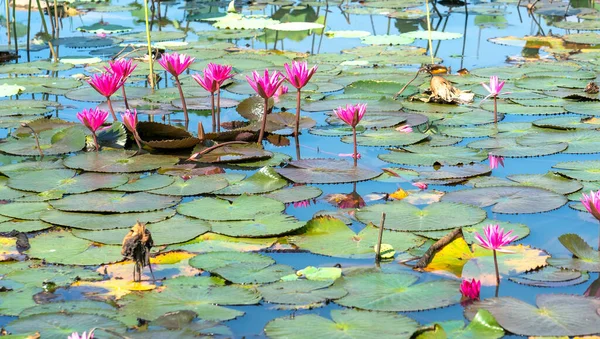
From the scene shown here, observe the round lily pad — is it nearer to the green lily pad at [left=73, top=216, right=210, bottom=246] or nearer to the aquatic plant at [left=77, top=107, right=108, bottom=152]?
the green lily pad at [left=73, top=216, right=210, bottom=246]

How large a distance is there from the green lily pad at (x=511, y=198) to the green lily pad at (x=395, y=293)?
0.76 meters

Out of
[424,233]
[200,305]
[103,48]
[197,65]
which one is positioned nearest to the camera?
[200,305]

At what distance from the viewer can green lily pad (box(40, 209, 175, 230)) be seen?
3094mm

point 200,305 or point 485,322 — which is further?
point 200,305

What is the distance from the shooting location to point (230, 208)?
128 inches

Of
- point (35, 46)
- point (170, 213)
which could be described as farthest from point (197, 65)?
point (170, 213)

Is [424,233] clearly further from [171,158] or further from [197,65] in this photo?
[197,65]

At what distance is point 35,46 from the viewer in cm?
741

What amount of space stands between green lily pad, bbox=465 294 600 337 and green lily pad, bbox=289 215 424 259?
525 mm

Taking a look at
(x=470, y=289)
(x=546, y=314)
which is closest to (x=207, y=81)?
(x=470, y=289)

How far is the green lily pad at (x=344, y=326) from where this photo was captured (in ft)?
7.25

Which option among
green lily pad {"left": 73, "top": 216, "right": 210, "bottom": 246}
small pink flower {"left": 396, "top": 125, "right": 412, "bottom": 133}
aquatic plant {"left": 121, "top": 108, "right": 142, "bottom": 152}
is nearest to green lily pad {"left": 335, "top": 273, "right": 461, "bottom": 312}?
green lily pad {"left": 73, "top": 216, "right": 210, "bottom": 246}

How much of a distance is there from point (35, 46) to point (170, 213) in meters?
4.76

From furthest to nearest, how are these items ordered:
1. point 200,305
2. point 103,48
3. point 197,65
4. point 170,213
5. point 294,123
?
point 103,48
point 197,65
point 294,123
point 170,213
point 200,305
